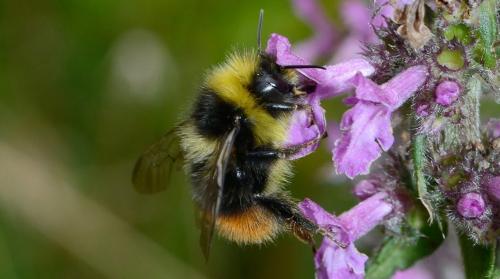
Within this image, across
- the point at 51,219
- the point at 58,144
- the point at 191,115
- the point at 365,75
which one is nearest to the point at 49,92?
the point at 58,144

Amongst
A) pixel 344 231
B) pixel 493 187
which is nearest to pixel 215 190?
pixel 344 231

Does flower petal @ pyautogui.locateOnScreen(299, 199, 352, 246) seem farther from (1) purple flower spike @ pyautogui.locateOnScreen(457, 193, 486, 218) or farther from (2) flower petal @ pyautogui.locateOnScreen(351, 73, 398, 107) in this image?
(2) flower petal @ pyautogui.locateOnScreen(351, 73, 398, 107)

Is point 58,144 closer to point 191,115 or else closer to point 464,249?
point 191,115

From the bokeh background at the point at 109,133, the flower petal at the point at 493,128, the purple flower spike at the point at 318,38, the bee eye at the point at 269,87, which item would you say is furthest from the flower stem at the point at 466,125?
the bokeh background at the point at 109,133

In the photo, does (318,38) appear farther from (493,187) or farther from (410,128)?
(493,187)

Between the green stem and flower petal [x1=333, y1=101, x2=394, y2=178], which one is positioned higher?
flower petal [x1=333, y1=101, x2=394, y2=178]

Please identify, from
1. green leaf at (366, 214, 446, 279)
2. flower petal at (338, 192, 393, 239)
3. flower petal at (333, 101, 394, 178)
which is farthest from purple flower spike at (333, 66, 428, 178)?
green leaf at (366, 214, 446, 279)
